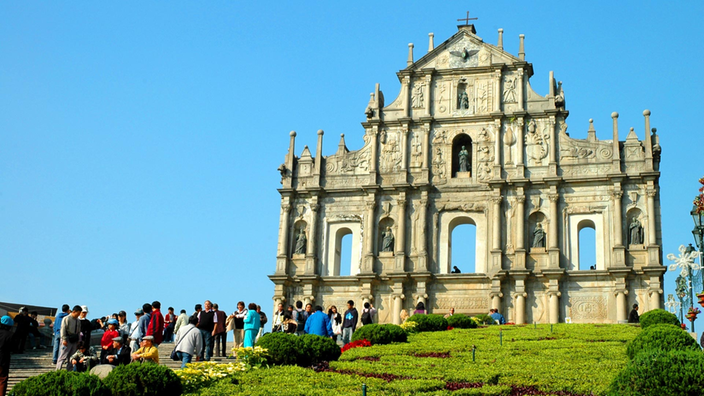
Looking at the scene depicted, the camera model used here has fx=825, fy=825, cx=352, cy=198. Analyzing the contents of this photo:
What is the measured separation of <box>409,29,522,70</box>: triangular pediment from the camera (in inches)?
1560

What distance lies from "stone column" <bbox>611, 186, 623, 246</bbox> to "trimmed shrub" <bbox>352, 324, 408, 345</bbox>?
14.9m

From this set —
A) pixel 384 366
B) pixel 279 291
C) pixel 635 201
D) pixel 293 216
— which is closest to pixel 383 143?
pixel 293 216

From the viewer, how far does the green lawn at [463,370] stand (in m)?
15.0

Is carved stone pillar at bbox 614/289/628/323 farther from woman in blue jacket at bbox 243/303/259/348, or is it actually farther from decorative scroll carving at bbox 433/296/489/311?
woman in blue jacket at bbox 243/303/259/348

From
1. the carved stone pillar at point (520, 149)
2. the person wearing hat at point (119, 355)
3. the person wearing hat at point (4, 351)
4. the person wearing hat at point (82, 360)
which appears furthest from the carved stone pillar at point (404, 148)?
the person wearing hat at point (4, 351)

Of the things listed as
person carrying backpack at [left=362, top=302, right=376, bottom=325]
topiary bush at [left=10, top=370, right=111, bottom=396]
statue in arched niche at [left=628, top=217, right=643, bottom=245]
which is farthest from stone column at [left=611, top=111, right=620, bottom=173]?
topiary bush at [left=10, top=370, right=111, bottom=396]

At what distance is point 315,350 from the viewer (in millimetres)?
18969

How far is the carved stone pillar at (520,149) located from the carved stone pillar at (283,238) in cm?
1090

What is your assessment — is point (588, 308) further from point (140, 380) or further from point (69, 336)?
point (140, 380)

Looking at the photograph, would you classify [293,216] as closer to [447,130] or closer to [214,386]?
[447,130]

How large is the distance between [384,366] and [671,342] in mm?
6101

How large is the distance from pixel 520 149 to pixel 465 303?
7.54 meters

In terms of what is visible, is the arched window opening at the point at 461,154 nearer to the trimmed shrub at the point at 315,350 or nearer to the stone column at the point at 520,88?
the stone column at the point at 520,88

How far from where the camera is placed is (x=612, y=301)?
3466cm
